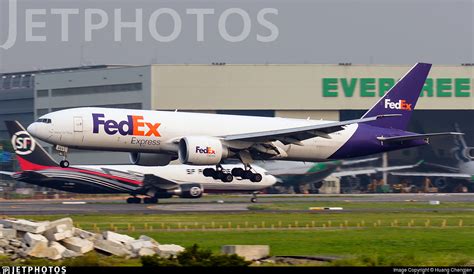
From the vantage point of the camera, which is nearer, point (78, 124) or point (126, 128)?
point (78, 124)

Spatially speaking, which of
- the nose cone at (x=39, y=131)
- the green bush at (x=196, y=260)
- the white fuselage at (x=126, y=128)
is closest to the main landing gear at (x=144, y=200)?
the white fuselage at (x=126, y=128)

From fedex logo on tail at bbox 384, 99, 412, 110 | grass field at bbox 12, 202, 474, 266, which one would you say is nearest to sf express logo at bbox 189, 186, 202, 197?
grass field at bbox 12, 202, 474, 266

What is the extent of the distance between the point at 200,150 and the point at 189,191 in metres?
21.2

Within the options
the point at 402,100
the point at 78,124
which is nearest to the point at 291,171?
the point at 402,100

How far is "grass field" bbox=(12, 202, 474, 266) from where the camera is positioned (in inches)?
1339

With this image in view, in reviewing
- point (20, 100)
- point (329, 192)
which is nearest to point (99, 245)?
point (329, 192)

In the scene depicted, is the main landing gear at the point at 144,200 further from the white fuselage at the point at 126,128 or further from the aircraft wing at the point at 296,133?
the aircraft wing at the point at 296,133

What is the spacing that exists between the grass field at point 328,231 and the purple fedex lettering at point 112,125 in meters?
4.71

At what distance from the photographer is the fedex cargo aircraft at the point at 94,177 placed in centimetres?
7162

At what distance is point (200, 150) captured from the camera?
52.9 m

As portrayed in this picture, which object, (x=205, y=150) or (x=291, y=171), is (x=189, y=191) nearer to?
(x=205, y=150)

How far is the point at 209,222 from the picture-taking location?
4838cm

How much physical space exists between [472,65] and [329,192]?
2535 cm

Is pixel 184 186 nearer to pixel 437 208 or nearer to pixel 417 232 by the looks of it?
pixel 437 208
